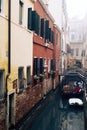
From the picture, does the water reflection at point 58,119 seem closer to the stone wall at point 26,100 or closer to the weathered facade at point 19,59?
the stone wall at point 26,100

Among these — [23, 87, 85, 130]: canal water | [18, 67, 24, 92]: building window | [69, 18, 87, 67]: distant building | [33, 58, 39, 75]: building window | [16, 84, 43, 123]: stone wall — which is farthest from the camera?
[69, 18, 87, 67]: distant building

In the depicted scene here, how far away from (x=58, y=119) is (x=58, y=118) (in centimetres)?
27

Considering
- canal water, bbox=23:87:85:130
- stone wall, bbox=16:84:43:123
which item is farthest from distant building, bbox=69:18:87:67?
stone wall, bbox=16:84:43:123

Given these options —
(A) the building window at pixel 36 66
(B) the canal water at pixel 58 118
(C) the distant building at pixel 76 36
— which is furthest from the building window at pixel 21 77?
(C) the distant building at pixel 76 36

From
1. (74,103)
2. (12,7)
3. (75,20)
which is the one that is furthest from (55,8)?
(75,20)

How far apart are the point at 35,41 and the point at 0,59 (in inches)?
242

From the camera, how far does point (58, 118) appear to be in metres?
16.3

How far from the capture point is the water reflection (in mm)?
13998

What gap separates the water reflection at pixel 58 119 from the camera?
45.9ft

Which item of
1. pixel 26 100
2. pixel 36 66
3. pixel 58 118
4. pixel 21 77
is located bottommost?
pixel 58 118

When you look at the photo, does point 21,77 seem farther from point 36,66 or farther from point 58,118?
point 58,118

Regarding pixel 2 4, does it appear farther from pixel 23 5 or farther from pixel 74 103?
pixel 74 103

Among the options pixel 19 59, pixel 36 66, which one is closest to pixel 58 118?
pixel 36 66

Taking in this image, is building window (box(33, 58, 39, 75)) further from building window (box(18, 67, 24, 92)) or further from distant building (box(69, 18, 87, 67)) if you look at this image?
distant building (box(69, 18, 87, 67))
